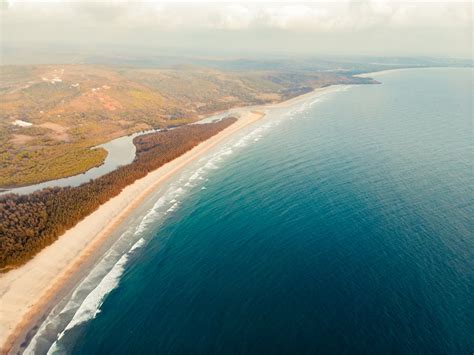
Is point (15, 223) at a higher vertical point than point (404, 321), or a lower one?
lower

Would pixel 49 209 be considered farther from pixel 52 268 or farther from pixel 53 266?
pixel 52 268

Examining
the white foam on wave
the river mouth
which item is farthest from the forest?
the white foam on wave

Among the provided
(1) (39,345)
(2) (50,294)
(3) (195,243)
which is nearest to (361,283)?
(3) (195,243)

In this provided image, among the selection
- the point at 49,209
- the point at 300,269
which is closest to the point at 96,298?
the point at 300,269

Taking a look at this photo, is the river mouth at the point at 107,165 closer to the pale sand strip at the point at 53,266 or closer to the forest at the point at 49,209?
the forest at the point at 49,209

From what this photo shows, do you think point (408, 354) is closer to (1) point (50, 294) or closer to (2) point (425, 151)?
(1) point (50, 294)

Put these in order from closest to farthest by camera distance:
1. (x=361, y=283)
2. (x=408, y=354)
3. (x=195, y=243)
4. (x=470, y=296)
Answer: (x=408, y=354)
(x=470, y=296)
(x=361, y=283)
(x=195, y=243)
